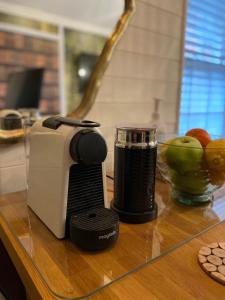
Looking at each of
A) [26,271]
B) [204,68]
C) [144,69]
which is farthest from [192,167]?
[204,68]

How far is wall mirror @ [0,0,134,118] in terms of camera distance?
0.74 meters

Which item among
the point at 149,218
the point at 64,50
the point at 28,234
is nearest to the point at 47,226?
the point at 28,234

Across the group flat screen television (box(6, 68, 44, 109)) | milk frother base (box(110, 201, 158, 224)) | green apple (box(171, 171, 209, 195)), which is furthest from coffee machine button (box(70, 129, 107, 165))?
flat screen television (box(6, 68, 44, 109))

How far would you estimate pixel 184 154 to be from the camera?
592 mm

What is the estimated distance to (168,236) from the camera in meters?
0.52

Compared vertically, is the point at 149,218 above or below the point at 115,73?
below

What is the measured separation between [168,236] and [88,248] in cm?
17

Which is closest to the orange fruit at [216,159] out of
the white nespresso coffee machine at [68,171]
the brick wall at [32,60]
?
the white nespresso coffee machine at [68,171]

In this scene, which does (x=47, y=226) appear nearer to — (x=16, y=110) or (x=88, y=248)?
(x=88, y=248)

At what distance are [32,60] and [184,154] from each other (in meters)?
0.55

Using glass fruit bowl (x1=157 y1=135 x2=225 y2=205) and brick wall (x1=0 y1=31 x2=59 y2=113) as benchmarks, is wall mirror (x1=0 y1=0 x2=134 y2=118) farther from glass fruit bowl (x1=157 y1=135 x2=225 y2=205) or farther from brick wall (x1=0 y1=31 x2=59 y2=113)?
glass fruit bowl (x1=157 y1=135 x2=225 y2=205)

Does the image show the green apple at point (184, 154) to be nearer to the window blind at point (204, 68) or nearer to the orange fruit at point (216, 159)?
the orange fruit at point (216, 159)

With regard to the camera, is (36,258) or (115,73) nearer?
(36,258)

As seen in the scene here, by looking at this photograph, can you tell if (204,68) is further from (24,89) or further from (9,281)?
(9,281)
